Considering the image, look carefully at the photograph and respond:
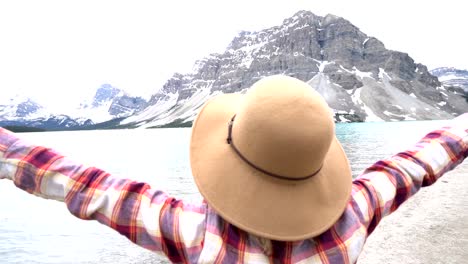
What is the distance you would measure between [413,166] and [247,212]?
0.93m

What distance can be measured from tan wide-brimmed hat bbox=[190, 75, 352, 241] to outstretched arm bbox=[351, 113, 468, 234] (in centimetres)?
21

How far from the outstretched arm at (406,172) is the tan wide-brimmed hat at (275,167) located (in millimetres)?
215

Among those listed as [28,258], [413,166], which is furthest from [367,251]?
[28,258]

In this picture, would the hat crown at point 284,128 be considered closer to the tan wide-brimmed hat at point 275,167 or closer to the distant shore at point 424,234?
the tan wide-brimmed hat at point 275,167

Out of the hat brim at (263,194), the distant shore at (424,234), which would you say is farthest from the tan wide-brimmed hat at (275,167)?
the distant shore at (424,234)

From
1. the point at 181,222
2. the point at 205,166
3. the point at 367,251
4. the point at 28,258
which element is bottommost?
the point at 28,258

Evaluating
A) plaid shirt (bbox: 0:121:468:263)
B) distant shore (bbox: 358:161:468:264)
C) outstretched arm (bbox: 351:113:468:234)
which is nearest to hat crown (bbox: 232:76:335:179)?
plaid shirt (bbox: 0:121:468:263)

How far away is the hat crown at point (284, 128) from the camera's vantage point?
1.52 metres

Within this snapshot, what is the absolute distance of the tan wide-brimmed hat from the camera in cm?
152

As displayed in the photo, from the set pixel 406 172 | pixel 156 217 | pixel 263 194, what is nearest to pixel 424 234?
pixel 406 172

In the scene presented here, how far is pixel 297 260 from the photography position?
5.04 feet

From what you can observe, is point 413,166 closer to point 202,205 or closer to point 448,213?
point 202,205

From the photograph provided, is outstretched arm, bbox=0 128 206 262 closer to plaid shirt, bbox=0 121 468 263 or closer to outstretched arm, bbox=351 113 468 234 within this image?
plaid shirt, bbox=0 121 468 263

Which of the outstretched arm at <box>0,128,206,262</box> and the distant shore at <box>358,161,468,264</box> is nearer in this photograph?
the outstretched arm at <box>0,128,206,262</box>
